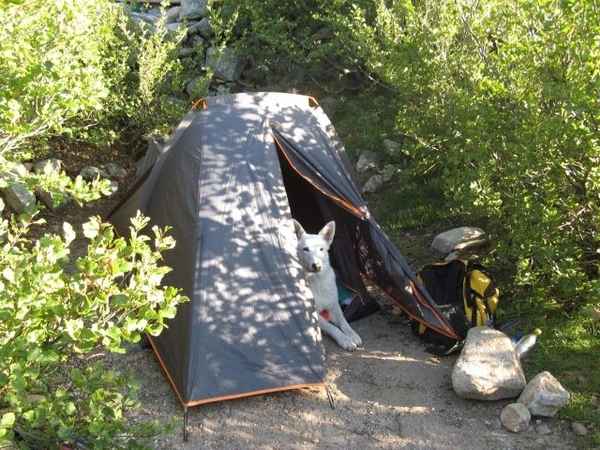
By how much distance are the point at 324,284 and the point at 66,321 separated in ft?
9.81

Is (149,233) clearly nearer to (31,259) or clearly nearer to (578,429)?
(31,259)

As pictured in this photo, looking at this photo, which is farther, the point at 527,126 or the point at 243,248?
the point at 527,126

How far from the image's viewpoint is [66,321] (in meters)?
2.56

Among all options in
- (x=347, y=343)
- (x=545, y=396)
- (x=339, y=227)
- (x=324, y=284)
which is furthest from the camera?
(x=339, y=227)

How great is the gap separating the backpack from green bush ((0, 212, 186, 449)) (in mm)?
2856

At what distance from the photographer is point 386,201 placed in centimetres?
766

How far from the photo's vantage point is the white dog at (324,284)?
17.0 feet

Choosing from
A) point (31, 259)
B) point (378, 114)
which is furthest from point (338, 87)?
point (31, 259)

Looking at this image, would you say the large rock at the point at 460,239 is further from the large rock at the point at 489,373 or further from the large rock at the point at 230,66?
the large rock at the point at 230,66

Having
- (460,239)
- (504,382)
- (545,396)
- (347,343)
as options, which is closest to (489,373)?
(504,382)

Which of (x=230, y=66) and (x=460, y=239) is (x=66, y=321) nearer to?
(x=460, y=239)

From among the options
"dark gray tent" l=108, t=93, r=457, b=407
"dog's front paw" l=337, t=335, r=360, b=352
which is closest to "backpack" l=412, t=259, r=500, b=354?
"dark gray tent" l=108, t=93, r=457, b=407

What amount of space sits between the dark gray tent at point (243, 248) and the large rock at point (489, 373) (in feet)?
1.82

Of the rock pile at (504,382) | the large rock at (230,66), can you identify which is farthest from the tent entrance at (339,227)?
the large rock at (230,66)
